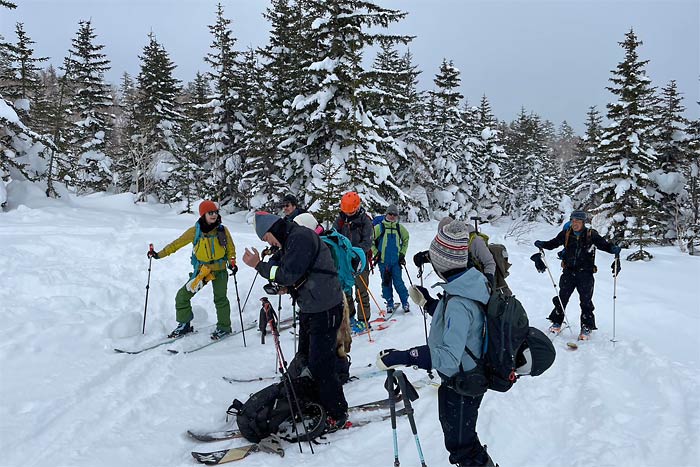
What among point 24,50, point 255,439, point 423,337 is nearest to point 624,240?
point 423,337

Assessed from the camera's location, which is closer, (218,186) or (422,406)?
(422,406)

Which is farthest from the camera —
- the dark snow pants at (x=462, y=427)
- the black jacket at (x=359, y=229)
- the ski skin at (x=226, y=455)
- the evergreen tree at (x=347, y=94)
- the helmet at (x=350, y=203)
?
Result: the evergreen tree at (x=347, y=94)

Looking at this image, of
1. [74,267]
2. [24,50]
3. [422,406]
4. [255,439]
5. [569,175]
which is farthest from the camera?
[569,175]

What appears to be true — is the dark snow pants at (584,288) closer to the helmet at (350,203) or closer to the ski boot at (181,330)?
the helmet at (350,203)

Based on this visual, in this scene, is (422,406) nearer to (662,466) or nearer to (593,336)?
(662,466)

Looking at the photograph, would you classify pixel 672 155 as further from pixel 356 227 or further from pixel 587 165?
pixel 356 227

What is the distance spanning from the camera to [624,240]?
67.8 ft

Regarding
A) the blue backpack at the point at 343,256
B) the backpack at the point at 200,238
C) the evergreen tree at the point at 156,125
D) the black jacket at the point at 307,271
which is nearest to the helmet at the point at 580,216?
the blue backpack at the point at 343,256

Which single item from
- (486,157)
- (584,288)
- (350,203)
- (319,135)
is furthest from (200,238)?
(486,157)

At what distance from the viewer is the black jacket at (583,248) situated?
7184 mm

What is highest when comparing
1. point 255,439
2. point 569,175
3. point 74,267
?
point 569,175

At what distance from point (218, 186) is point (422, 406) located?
23.2m

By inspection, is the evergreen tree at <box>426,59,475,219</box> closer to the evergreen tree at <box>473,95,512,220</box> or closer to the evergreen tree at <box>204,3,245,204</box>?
the evergreen tree at <box>473,95,512,220</box>

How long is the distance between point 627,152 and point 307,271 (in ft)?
78.2
